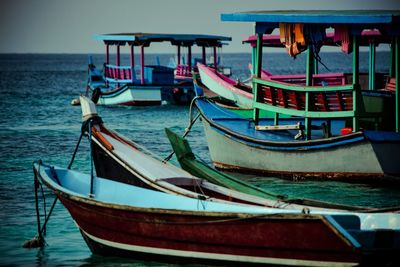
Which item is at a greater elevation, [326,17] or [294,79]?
[326,17]

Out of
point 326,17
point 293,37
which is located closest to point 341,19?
point 326,17

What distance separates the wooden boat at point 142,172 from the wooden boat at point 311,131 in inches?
211

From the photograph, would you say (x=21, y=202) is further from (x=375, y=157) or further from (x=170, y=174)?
(x=375, y=157)

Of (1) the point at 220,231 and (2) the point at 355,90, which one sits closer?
(1) the point at 220,231

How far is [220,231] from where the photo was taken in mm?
12305

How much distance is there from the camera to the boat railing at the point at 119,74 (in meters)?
42.3

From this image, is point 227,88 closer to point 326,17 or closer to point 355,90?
point 326,17

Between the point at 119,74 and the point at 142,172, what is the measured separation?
2987cm

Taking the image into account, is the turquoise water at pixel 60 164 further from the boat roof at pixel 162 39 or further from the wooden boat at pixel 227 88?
the boat roof at pixel 162 39

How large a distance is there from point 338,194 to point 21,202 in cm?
607

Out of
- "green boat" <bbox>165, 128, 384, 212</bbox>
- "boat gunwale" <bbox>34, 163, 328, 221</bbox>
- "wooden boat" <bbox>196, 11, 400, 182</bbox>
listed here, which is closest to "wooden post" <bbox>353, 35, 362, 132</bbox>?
"wooden boat" <bbox>196, 11, 400, 182</bbox>

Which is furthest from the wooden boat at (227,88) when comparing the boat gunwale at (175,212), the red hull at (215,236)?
the red hull at (215,236)

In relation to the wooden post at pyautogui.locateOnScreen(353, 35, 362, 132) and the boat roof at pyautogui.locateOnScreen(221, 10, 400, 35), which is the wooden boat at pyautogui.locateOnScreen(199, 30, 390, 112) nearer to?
the boat roof at pyautogui.locateOnScreen(221, 10, 400, 35)

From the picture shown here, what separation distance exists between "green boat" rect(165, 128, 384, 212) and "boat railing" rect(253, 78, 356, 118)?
4.31 m
